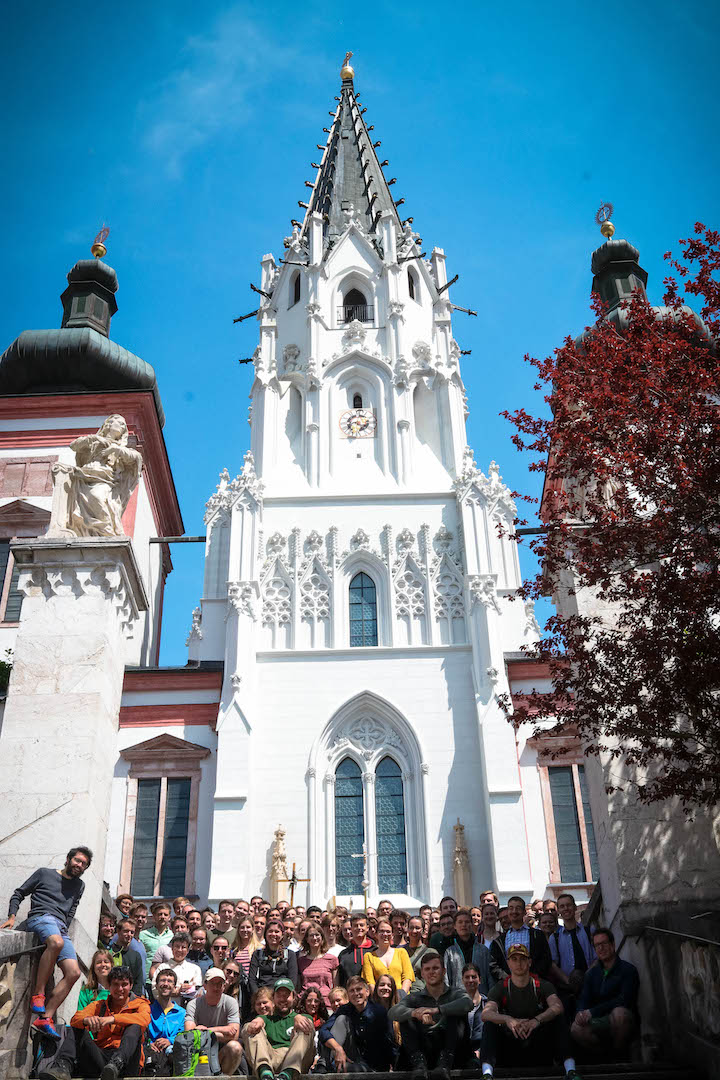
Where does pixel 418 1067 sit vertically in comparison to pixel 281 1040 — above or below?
below

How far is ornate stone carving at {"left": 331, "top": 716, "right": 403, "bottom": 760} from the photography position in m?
21.9

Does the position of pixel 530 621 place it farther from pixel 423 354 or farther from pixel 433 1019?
pixel 433 1019

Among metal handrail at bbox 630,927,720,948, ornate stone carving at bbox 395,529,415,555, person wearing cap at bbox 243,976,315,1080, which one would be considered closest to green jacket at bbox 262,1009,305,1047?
person wearing cap at bbox 243,976,315,1080

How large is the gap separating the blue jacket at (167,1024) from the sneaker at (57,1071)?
2.36 ft

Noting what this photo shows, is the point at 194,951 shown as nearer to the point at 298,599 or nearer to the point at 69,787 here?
the point at 69,787

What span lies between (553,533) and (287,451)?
17.0m

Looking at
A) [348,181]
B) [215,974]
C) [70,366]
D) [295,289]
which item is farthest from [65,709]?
[348,181]

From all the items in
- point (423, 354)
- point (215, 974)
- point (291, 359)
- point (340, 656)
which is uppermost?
point (291, 359)

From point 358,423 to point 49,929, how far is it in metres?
20.1

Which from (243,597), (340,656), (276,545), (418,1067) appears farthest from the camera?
(276,545)

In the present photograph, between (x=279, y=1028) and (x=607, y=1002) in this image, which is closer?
(x=279, y=1028)

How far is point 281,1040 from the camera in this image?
827 cm

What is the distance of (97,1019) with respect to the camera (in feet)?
27.0

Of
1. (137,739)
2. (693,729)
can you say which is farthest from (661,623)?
(137,739)
